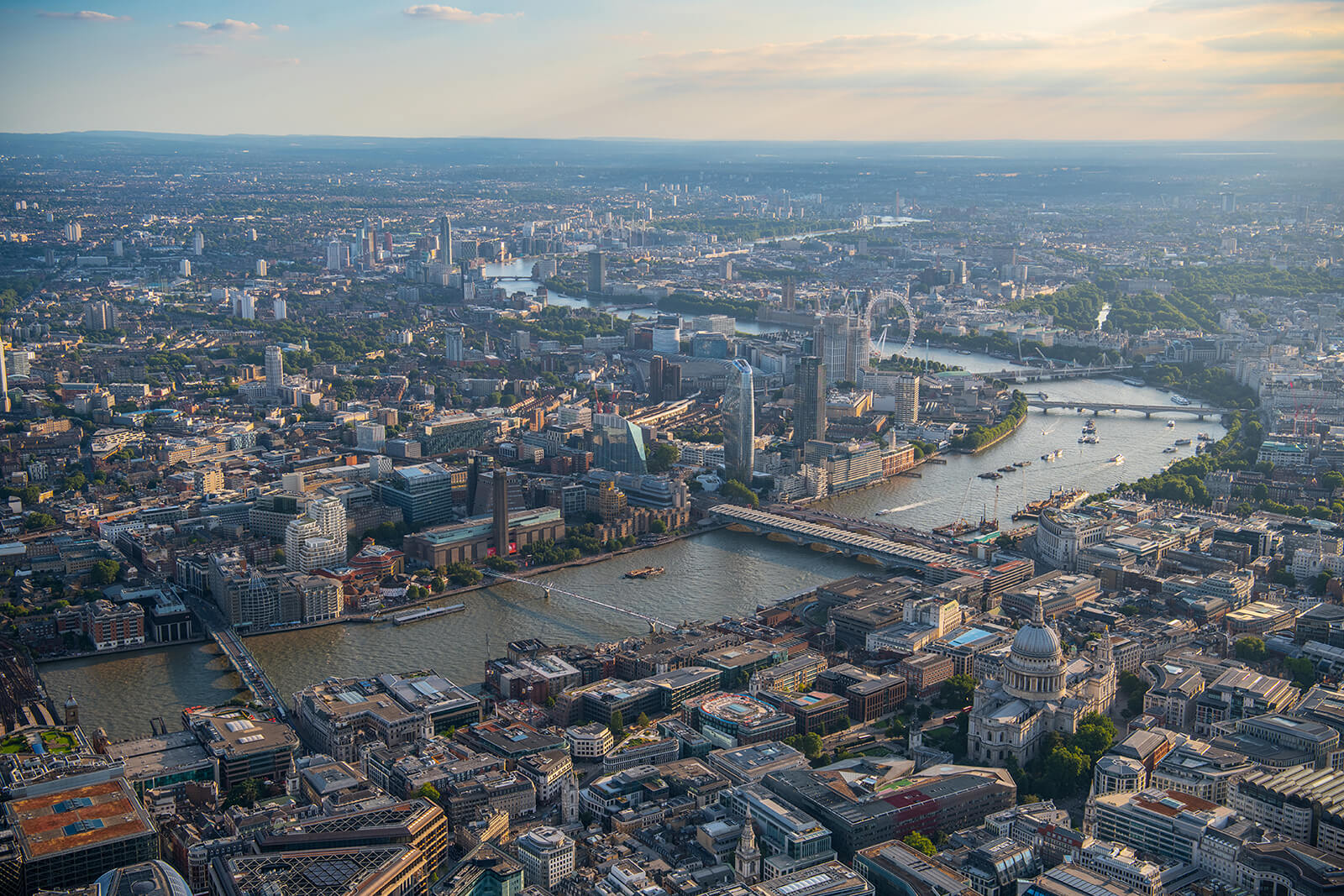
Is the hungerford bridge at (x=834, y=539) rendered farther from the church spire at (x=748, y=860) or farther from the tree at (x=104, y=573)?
the tree at (x=104, y=573)

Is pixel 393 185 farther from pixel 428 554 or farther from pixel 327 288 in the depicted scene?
pixel 428 554

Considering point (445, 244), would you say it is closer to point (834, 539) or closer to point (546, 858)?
point (834, 539)

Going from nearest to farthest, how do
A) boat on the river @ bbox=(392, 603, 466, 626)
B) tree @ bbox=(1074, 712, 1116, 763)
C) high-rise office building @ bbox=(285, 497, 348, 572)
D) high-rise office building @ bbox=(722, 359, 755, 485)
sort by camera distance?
1. tree @ bbox=(1074, 712, 1116, 763)
2. boat on the river @ bbox=(392, 603, 466, 626)
3. high-rise office building @ bbox=(285, 497, 348, 572)
4. high-rise office building @ bbox=(722, 359, 755, 485)

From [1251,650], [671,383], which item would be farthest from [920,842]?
[671,383]

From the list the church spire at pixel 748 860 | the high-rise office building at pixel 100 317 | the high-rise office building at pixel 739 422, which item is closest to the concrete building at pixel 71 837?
the church spire at pixel 748 860

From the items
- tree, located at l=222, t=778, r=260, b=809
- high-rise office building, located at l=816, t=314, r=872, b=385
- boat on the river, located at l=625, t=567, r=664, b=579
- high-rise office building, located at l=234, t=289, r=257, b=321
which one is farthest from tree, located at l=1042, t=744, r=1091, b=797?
high-rise office building, located at l=234, t=289, r=257, b=321

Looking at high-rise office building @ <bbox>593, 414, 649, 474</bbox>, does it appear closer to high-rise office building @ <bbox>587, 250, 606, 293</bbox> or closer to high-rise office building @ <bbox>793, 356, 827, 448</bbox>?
high-rise office building @ <bbox>793, 356, 827, 448</bbox>
